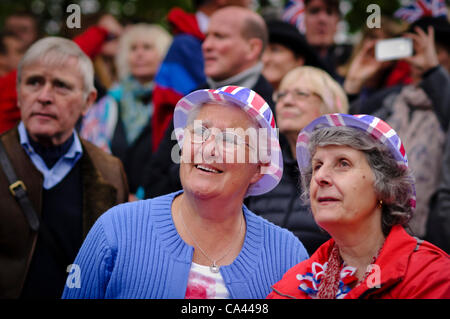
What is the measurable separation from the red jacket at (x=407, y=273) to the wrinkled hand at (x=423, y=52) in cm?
258

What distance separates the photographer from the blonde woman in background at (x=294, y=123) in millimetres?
3984

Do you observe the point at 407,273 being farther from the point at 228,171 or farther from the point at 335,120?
the point at 228,171

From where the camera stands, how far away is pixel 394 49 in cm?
502

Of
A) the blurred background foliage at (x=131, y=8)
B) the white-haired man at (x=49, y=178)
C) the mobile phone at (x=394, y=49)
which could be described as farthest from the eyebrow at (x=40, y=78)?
the blurred background foliage at (x=131, y=8)

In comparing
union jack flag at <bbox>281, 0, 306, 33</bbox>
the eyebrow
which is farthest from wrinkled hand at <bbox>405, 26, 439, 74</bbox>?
the eyebrow

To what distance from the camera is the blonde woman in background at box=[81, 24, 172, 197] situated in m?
5.43

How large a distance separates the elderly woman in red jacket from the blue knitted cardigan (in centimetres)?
22

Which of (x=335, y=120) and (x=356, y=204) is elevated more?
(x=335, y=120)

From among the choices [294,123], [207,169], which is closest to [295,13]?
[294,123]

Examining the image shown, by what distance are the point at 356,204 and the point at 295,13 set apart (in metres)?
4.60

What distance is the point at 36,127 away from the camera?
3.77 m

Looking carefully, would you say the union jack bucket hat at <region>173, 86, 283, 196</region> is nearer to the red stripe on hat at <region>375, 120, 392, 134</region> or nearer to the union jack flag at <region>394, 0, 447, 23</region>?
the red stripe on hat at <region>375, 120, 392, 134</region>

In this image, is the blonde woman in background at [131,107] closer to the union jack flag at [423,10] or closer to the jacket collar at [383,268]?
the jacket collar at [383,268]

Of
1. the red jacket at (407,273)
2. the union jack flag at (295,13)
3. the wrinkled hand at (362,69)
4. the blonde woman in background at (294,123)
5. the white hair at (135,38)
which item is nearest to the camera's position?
the red jacket at (407,273)
